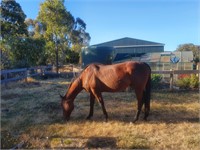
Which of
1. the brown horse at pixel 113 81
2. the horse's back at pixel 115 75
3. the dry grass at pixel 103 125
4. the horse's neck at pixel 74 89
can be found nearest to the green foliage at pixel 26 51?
the dry grass at pixel 103 125

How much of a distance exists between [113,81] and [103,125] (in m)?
1.00

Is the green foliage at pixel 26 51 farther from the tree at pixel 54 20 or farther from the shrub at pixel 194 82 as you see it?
the shrub at pixel 194 82

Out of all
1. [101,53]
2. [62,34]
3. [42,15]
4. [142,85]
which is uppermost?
[42,15]

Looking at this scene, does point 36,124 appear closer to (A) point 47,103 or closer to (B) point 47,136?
(B) point 47,136

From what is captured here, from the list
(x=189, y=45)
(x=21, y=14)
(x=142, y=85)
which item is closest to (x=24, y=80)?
(x=21, y=14)

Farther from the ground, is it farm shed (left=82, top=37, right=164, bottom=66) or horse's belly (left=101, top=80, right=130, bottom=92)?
farm shed (left=82, top=37, right=164, bottom=66)

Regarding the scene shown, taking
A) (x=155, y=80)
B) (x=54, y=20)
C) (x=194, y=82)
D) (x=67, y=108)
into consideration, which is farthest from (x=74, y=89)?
(x=54, y=20)

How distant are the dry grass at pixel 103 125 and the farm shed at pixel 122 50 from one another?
10.1m

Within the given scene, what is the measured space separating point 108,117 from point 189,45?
55705 mm

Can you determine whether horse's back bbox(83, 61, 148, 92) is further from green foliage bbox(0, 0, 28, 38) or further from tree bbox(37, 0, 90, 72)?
tree bbox(37, 0, 90, 72)

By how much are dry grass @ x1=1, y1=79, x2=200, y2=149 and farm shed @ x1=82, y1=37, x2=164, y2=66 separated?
10075mm

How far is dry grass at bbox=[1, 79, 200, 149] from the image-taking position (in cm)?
397

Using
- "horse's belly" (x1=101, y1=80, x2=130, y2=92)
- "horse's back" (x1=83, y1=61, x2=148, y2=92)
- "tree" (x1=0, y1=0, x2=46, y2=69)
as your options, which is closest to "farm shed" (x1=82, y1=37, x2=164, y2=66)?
"tree" (x1=0, y1=0, x2=46, y2=69)

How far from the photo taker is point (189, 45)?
5675 cm
